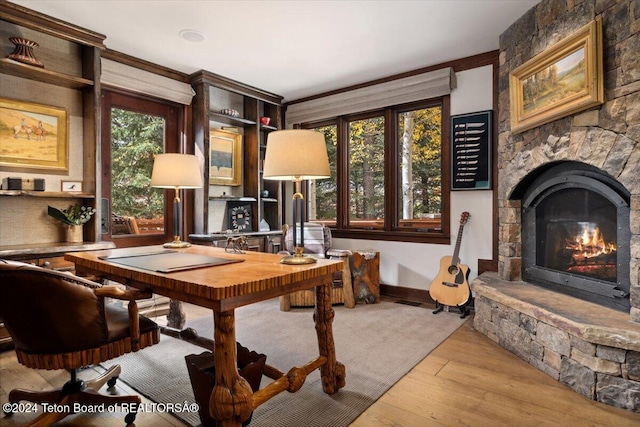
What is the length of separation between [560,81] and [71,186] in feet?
12.8

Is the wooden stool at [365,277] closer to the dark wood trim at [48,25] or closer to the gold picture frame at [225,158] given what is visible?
the gold picture frame at [225,158]

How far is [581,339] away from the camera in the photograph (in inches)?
78.0

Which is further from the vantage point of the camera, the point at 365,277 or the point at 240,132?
the point at 240,132

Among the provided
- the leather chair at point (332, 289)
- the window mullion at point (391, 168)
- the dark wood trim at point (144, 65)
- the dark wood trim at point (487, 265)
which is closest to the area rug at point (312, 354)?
the leather chair at point (332, 289)

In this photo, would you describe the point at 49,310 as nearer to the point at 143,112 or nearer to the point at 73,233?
the point at 73,233

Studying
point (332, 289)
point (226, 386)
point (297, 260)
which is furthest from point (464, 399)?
point (332, 289)

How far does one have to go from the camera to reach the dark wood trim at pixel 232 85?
4.03 meters

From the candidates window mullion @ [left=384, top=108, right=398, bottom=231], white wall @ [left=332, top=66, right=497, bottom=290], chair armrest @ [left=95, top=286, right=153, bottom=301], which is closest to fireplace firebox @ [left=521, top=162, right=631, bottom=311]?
white wall @ [left=332, top=66, right=497, bottom=290]

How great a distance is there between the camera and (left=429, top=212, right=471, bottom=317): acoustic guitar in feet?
11.3

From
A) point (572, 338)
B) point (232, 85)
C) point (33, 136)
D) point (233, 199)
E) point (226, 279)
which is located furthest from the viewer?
point (233, 199)

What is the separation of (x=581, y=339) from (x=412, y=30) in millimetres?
2585

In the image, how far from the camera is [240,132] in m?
4.77

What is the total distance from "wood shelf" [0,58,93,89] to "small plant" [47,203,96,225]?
1041mm

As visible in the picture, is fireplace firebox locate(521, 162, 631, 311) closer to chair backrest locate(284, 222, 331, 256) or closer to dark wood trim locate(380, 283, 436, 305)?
dark wood trim locate(380, 283, 436, 305)
